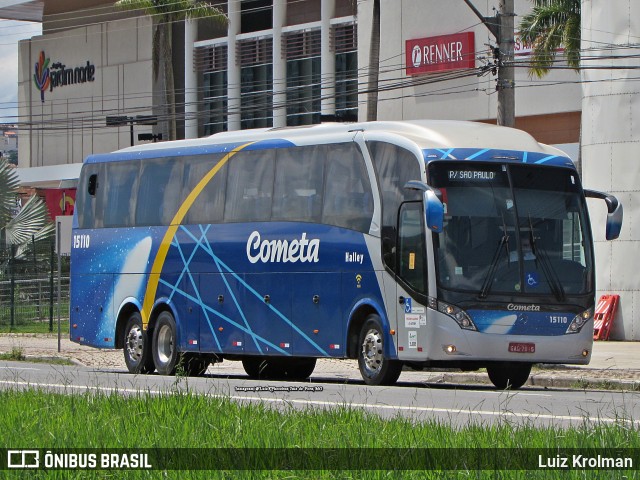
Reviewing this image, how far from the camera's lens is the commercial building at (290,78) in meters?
45.2

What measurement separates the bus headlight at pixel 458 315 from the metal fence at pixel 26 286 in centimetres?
2421

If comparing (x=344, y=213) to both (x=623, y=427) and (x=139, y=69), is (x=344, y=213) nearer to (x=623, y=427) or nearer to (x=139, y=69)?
(x=623, y=427)

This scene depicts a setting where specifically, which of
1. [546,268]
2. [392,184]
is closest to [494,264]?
[546,268]

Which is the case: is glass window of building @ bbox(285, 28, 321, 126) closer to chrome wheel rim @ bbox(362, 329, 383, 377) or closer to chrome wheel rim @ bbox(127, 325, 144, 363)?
chrome wheel rim @ bbox(127, 325, 144, 363)

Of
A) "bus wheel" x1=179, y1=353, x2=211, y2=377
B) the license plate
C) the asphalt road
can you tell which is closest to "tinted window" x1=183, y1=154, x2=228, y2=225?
"bus wheel" x1=179, y1=353, x2=211, y2=377

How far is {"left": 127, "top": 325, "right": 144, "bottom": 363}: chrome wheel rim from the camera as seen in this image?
24156 mm

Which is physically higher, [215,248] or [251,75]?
[251,75]

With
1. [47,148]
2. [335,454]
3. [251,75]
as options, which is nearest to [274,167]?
[335,454]

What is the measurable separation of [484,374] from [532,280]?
447cm

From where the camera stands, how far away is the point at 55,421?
11.0 meters

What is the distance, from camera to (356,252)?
2023 centimetres

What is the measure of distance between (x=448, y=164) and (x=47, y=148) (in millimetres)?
64749

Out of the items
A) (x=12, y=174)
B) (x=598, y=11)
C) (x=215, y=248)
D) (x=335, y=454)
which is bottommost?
(x=335, y=454)

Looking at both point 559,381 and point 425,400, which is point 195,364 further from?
point 425,400
